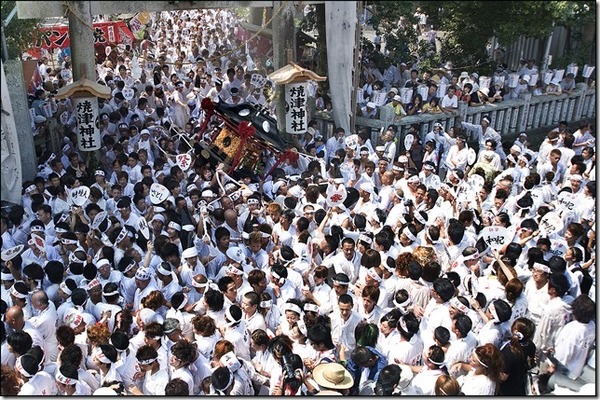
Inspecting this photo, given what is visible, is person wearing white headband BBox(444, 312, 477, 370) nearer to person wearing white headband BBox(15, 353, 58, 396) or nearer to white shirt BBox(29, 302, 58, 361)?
person wearing white headband BBox(15, 353, 58, 396)

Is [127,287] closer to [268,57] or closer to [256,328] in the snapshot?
[256,328]

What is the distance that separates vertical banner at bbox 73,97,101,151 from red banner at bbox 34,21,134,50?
7512 mm

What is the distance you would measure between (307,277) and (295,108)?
5.29 m

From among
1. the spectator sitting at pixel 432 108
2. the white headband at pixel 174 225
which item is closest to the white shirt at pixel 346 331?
the white headband at pixel 174 225

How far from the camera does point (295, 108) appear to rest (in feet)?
37.9

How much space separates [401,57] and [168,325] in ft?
36.5

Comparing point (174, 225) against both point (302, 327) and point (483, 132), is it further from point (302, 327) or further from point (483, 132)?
point (483, 132)

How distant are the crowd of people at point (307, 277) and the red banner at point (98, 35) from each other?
863 centimetres

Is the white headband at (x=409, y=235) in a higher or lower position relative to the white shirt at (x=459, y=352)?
higher

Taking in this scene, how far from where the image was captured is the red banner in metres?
18.1

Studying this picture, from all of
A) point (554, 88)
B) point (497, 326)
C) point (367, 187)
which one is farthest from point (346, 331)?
point (554, 88)

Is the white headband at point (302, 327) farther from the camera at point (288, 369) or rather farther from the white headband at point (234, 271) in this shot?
the white headband at point (234, 271)

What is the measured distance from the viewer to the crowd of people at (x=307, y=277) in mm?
5312

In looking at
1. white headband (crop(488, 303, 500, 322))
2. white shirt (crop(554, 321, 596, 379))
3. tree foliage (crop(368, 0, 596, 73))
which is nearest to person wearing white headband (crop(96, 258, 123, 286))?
white headband (crop(488, 303, 500, 322))
